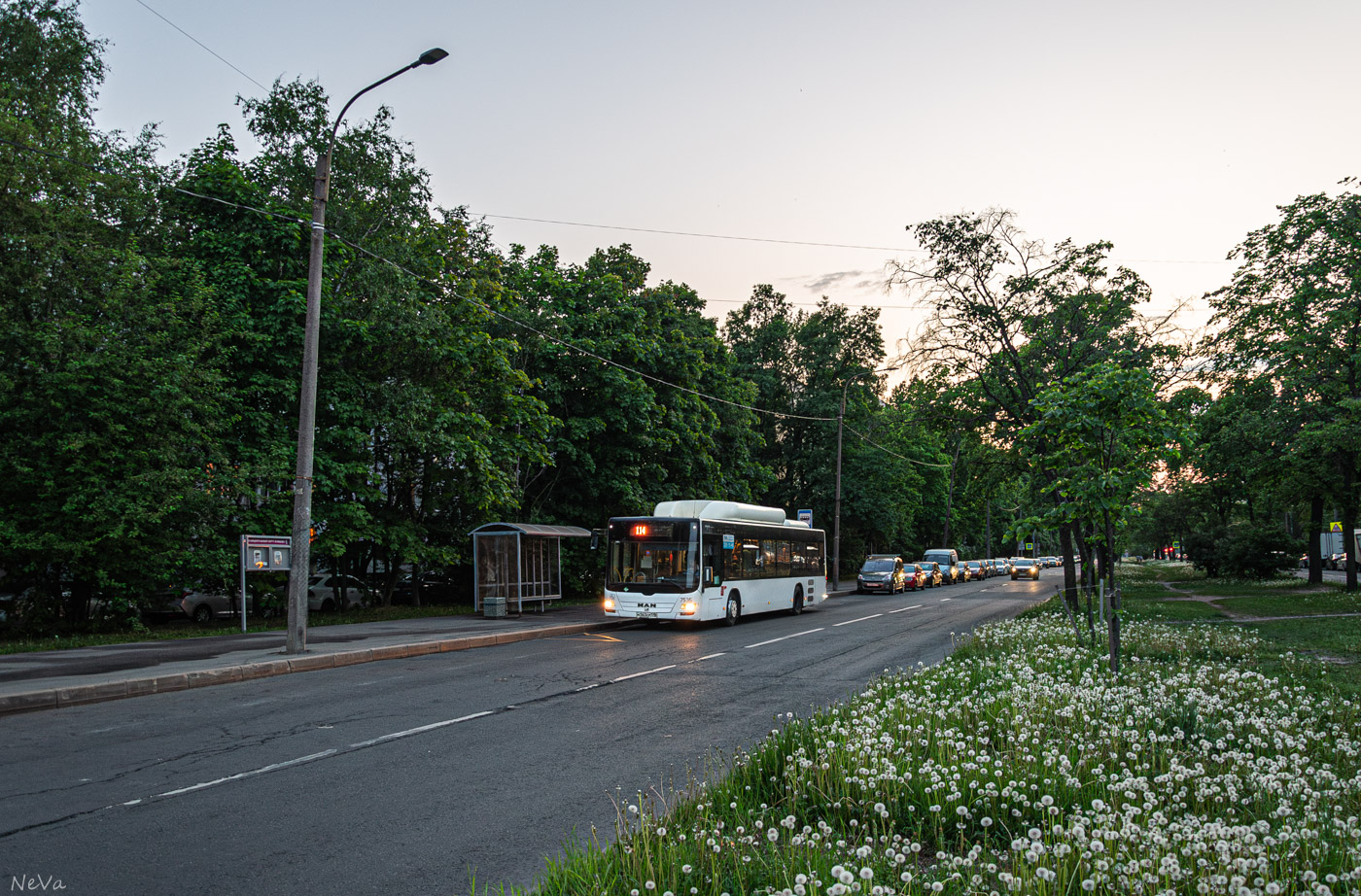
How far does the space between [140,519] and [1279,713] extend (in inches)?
761

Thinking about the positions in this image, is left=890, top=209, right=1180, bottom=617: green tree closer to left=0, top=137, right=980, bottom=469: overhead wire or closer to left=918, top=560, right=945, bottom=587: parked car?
left=0, top=137, right=980, bottom=469: overhead wire

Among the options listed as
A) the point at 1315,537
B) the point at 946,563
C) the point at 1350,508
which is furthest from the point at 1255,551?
the point at 946,563

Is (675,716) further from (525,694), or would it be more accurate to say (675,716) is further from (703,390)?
(703,390)

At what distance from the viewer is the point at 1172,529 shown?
9656cm

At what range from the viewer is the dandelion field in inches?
142

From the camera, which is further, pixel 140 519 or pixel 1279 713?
pixel 140 519

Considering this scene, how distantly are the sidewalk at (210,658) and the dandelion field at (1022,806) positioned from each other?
30.4ft

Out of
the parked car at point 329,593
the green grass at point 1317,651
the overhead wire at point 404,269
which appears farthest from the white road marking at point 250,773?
the parked car at point 329,593

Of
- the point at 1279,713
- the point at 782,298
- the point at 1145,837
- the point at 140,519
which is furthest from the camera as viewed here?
the point at 782,298

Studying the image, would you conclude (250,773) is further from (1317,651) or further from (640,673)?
(1317,651)

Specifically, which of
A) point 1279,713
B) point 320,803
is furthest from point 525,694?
point 1279,713

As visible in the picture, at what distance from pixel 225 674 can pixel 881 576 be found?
35826mm

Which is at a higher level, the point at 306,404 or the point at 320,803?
the point at 306,404

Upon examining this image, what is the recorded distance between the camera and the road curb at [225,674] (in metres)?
10.8
